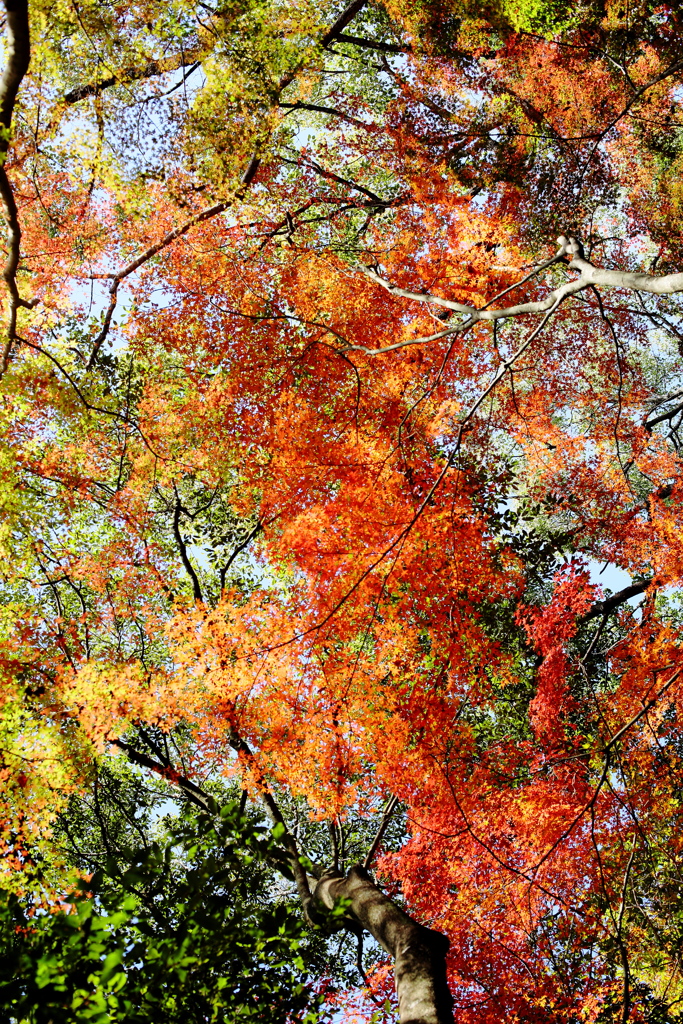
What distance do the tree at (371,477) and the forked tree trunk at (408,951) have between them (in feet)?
0.59

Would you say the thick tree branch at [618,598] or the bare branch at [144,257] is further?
the thick tree branch at [618,598]

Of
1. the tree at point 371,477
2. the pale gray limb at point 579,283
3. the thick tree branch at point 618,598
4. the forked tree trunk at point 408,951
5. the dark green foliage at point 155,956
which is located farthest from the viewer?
the thick tree branch at point 618,598

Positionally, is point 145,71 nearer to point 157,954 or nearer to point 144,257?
point 144,257

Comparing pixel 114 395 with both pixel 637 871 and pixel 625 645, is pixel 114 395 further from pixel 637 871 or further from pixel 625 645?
pixel 637 871

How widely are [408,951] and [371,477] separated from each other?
28.6 ft

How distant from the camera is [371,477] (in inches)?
531

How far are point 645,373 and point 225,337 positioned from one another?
498 inches

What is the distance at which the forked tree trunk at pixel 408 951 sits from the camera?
5.36 metres

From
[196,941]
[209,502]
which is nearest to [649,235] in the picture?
[209,502]

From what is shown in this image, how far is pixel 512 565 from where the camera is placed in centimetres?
1312

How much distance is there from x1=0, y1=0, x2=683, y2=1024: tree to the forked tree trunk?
0.18 metres

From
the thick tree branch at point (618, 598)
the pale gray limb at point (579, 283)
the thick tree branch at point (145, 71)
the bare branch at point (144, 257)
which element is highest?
the thick tree branch at point (145, 71)

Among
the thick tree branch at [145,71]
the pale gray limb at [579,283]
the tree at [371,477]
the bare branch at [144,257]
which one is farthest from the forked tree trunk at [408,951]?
the thick tree branch at [145,71]

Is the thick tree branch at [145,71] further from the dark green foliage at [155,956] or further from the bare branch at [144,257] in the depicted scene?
the dark green foliage at [155,956]
